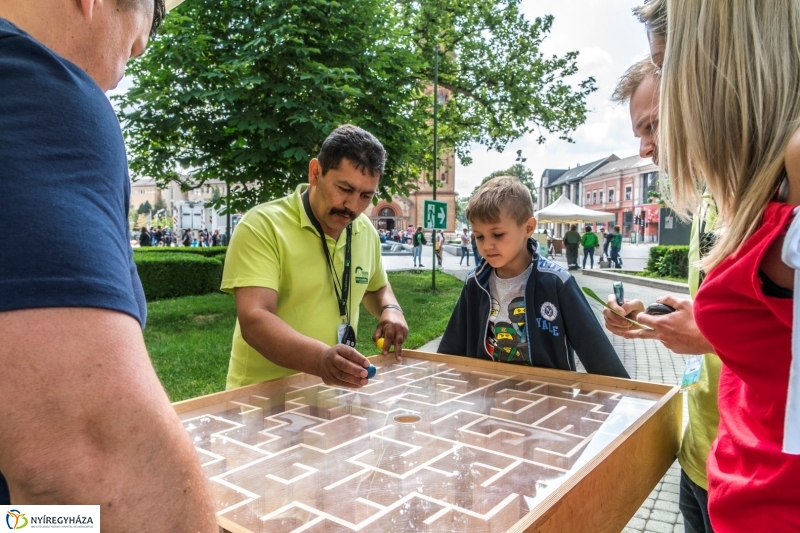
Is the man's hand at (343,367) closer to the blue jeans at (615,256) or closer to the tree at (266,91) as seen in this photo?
the tree at (266,91)

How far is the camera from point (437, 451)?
1339 millimetres

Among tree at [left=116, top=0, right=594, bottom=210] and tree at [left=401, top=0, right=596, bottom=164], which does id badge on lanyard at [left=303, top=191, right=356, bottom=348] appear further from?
tree at [left=401, top=0, right=596, bottom=164]

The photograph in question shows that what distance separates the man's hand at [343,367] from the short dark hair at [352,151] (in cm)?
95

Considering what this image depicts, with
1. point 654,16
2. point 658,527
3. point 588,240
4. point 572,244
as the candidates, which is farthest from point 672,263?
point 654,16

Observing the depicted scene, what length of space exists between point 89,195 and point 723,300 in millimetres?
865

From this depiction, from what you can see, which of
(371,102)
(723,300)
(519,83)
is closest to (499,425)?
(723,300)

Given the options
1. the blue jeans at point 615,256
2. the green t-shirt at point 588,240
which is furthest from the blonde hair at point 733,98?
the blue jeans at point 615,256

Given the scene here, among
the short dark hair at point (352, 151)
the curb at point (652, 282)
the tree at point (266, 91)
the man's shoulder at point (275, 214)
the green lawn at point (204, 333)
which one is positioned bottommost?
the green lawn at point (204, 333)

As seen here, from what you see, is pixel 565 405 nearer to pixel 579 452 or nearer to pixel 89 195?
pixel 579 452

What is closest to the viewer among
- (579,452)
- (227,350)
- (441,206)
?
(579,452)

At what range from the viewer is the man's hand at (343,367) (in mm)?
1795

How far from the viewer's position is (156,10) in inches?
39.4

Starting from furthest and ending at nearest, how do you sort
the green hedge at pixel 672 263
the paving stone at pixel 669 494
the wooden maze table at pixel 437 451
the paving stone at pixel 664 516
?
the green hedge at pixel 672 263, the paving stone at pixel 669 494, the paving stone at pixel 664 516, the wooden maze table at pixel 437 451

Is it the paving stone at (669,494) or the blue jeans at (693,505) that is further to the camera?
the paving stone at (669,494)
